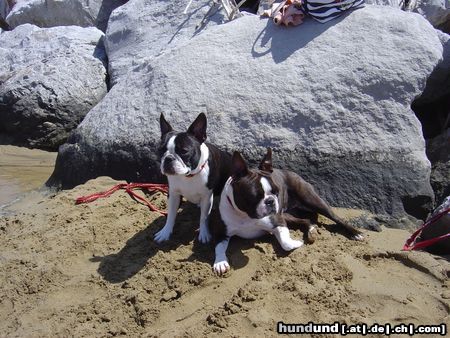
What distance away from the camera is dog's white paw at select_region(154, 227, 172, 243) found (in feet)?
17.6

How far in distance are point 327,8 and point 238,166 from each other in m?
2.76

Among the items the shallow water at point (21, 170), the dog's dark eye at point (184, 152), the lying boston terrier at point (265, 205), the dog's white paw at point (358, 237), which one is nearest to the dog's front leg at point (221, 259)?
the lying boston terrier at point (265, 205)

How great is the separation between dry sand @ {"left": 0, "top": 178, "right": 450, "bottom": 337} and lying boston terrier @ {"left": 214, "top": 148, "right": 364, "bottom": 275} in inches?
4.4

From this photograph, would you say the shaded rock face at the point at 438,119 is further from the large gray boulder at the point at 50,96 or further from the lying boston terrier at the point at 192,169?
the large gray boulder at the point at 50,96

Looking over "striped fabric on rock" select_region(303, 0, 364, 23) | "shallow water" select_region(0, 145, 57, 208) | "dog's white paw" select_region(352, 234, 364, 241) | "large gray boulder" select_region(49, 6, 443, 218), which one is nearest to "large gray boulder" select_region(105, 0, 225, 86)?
"shallow water" select_region(0, 145, 57, 208)

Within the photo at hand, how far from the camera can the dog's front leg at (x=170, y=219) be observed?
536 cm

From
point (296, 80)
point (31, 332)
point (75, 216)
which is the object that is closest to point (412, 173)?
point (296, 80)

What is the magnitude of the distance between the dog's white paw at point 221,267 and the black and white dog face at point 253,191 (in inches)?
18.6

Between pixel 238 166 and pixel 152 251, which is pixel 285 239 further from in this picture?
pixel 152 251

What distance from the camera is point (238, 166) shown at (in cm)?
500

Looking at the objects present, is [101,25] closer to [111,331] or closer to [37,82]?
[37,82]

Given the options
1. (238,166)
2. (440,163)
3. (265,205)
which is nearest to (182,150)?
(238,166)

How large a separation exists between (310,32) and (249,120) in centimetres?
138

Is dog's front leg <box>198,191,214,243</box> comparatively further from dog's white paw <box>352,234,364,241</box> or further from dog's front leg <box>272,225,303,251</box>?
dog's white paw <box>352,234,364,241</box>
